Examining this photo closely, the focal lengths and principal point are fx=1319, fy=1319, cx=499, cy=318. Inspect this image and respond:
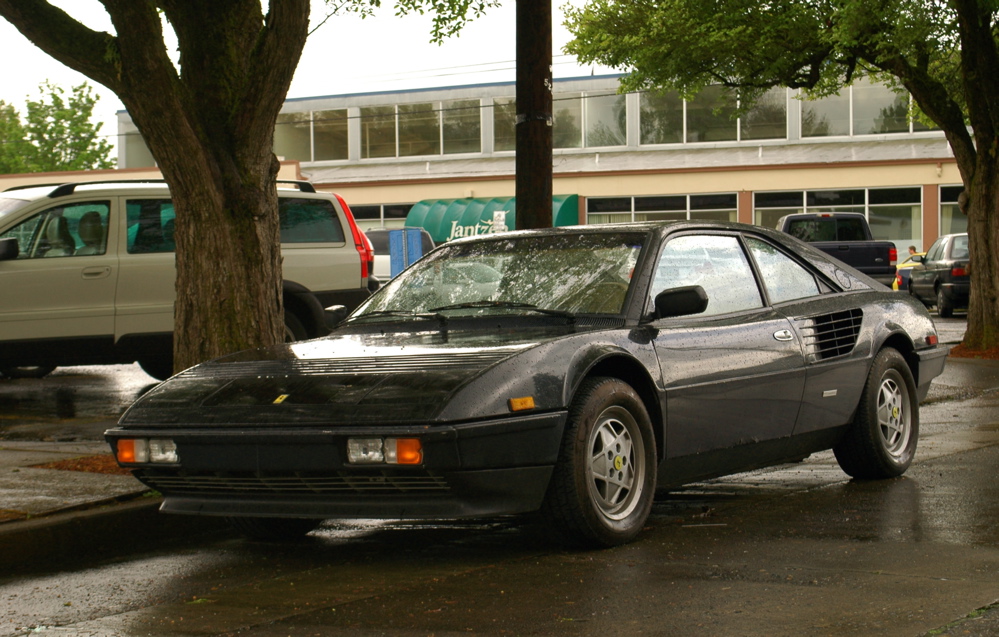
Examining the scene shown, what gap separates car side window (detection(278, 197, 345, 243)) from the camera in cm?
1241

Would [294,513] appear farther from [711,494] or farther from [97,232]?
[97,232]

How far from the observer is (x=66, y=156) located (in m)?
80.4

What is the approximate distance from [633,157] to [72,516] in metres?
38.4

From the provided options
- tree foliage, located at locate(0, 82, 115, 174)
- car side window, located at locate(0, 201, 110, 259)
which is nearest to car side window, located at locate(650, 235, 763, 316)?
car side window, located at locate(0, 201, 110, 259)

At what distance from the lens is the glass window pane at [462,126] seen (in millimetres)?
45469

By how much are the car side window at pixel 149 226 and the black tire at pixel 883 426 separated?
6.61m

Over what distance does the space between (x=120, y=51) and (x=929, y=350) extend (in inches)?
191

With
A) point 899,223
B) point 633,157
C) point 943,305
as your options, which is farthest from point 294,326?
point 633,157

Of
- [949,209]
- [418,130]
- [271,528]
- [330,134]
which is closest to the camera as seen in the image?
[271,528]

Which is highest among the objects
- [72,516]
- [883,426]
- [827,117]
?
[827,117]

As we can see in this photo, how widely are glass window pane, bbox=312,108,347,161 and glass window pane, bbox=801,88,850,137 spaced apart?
1631 cm

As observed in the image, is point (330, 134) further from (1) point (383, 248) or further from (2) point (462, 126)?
(1) point (383, 248)

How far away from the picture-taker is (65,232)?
11.2 metres

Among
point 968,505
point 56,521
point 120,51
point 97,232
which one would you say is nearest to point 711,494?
point 968,505
